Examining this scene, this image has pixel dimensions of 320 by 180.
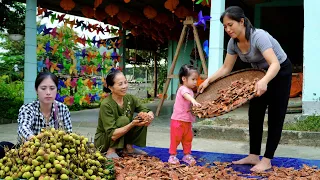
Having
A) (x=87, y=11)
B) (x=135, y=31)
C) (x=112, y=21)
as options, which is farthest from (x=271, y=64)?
(x=135, y=31)

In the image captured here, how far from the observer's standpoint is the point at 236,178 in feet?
8.73

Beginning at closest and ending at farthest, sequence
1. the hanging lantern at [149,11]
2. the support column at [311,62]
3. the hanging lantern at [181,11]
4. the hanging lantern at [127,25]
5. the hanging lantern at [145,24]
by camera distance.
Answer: the support column at [311,62] → the hanging lantern at [181,11] → the hanging lantern at [149,11] → the hanging lantern at [145,24] → the hanging lantern at [127,25]

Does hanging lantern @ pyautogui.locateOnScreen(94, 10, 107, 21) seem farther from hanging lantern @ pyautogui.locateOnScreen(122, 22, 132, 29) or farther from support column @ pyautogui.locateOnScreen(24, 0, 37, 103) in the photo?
support column @ pyautogui.locateOnScreen(24, 0, 37, 103)

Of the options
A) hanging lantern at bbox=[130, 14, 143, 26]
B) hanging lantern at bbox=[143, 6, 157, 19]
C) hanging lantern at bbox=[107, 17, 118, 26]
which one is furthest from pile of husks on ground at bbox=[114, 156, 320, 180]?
hanging lantern at bbox=[107, 17, 118, 26]

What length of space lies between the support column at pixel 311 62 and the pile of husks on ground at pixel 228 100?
2.79 metres

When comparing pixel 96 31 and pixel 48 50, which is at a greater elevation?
pixel 96 31

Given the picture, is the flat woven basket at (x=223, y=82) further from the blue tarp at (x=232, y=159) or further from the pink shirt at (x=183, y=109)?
the blue tarp at (x=232, y=159)

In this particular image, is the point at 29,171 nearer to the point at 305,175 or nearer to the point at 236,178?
the point at 236,178

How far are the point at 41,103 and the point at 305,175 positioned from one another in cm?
212

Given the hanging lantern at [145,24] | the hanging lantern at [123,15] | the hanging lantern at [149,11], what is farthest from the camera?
the hanging lantern at [145,24]

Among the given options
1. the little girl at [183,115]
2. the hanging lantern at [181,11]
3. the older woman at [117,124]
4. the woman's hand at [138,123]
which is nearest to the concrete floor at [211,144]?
the older woman at [117,124]

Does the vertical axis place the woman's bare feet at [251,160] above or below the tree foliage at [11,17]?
below

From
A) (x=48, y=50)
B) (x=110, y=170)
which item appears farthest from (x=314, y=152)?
(x=48, y=50)

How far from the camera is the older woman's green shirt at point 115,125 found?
3287 mm
